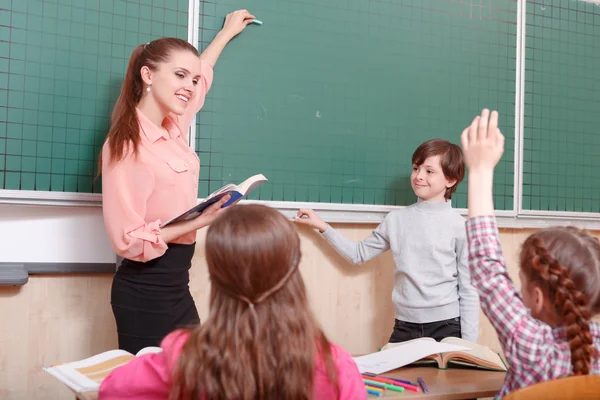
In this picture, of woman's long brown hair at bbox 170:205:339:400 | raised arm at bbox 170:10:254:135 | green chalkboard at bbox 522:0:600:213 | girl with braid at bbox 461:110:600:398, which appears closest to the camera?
woman's long brown hair at bbox 170:205:339:400

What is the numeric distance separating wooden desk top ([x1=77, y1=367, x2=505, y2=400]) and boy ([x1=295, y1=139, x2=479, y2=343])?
0.82 m

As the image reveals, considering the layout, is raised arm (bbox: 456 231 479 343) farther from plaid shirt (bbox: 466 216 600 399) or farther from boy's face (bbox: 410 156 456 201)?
plaid shirt (bbox: 466 216 600 399)

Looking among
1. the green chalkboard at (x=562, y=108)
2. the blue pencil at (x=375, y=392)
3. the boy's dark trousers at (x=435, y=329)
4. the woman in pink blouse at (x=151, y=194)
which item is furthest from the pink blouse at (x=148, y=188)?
the green chalkboard at (x=562, y=108)

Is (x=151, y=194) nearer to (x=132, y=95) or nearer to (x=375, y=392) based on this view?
(x=132, y=95)

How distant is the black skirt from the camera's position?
195 cm

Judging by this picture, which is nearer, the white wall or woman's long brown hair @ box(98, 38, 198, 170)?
woman's long brown hair @ box(98, 38, 198, 170)

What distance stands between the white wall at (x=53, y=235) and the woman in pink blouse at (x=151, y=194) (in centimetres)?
26

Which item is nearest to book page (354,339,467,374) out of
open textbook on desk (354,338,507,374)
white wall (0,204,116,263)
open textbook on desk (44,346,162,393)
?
Result: open textbook on desk (354,338,507,374)

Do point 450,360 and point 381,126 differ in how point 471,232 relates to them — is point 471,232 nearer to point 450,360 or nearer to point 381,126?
point 450,360

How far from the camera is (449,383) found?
4.95ft

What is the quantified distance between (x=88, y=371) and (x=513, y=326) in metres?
0.87

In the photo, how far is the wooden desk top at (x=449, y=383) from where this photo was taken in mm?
1385

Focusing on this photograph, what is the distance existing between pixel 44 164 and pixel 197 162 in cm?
49

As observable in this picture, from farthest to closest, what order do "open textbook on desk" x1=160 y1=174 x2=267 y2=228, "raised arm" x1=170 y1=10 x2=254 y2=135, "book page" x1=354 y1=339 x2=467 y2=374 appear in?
1. "raised arm" x1=170 y1=10 x2=254 y2=135
2. "open textbook on desk" x1=160 y1=174 x2=267 y2=228
3. "book page" x1=354 y1=339 x2=467 y2=374
